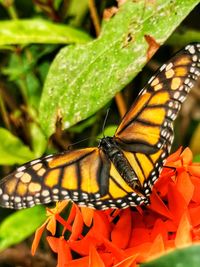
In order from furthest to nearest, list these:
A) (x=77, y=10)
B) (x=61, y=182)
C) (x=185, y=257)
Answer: (x=77, y=10)
(x=61, y=182)
(x=185, y=257)

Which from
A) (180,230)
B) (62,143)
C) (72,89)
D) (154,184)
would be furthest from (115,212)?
(62,143)

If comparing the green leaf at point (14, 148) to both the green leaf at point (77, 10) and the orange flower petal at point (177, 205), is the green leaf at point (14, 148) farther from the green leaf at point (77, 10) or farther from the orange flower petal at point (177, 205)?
the orange flower petal at point (177, 205)

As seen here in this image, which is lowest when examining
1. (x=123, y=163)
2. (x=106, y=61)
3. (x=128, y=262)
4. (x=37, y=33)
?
(x=128, y=262)

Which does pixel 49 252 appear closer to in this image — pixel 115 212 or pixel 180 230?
pixel 115 212

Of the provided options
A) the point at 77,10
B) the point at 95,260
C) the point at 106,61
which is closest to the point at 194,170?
the point at 95,260

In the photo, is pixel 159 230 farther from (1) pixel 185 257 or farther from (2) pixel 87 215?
(1) pixel 185 257

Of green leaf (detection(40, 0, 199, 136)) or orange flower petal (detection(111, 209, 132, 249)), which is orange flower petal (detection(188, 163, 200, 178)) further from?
green leaf (detection(40, 0, 199, 136))

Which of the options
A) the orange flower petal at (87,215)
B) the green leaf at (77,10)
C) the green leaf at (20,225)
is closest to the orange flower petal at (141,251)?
the orange flower petal at (87,215)
